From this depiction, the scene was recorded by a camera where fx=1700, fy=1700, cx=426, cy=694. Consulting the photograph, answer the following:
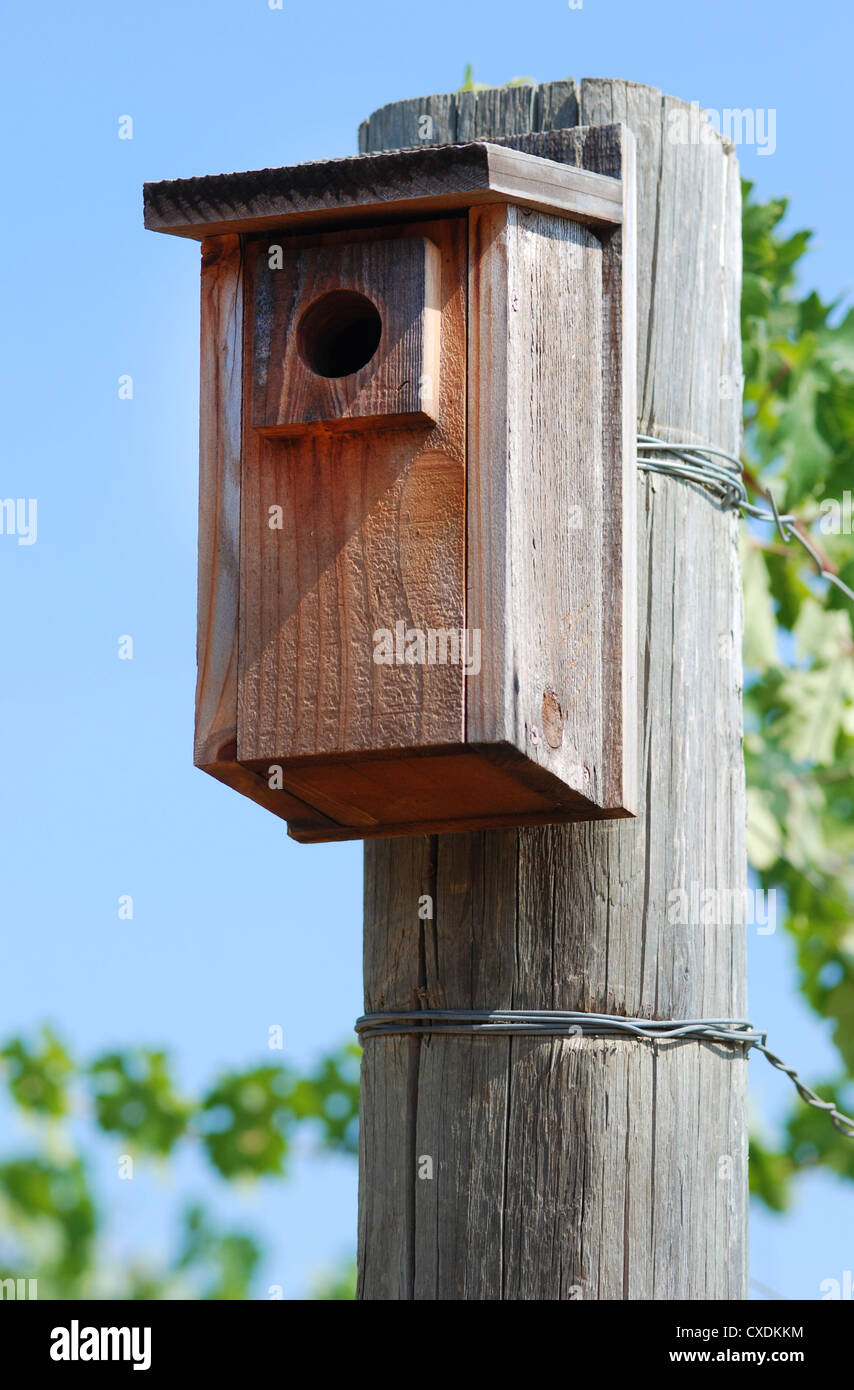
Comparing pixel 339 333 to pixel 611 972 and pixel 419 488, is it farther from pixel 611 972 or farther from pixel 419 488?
pixel 611 972

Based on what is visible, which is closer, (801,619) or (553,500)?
(553,500)

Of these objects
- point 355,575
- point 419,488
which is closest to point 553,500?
point 419,488

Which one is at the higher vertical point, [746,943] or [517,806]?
[517,806]

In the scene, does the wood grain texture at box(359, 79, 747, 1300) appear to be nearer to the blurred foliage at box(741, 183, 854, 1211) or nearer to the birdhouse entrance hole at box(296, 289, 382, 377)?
the birdhouse entrance hole at box(296, 289, 382, 377)

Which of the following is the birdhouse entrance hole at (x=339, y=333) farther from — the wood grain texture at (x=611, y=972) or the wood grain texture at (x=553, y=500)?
the wood grain texture at (x=611, y=972)

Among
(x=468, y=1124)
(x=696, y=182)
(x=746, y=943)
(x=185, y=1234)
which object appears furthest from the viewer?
(x=185, y=1234)

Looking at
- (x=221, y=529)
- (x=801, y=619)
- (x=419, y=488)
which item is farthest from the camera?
(x=801, y=619)

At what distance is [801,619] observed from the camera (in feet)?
16.6

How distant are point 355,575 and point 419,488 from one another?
0.50 ft
